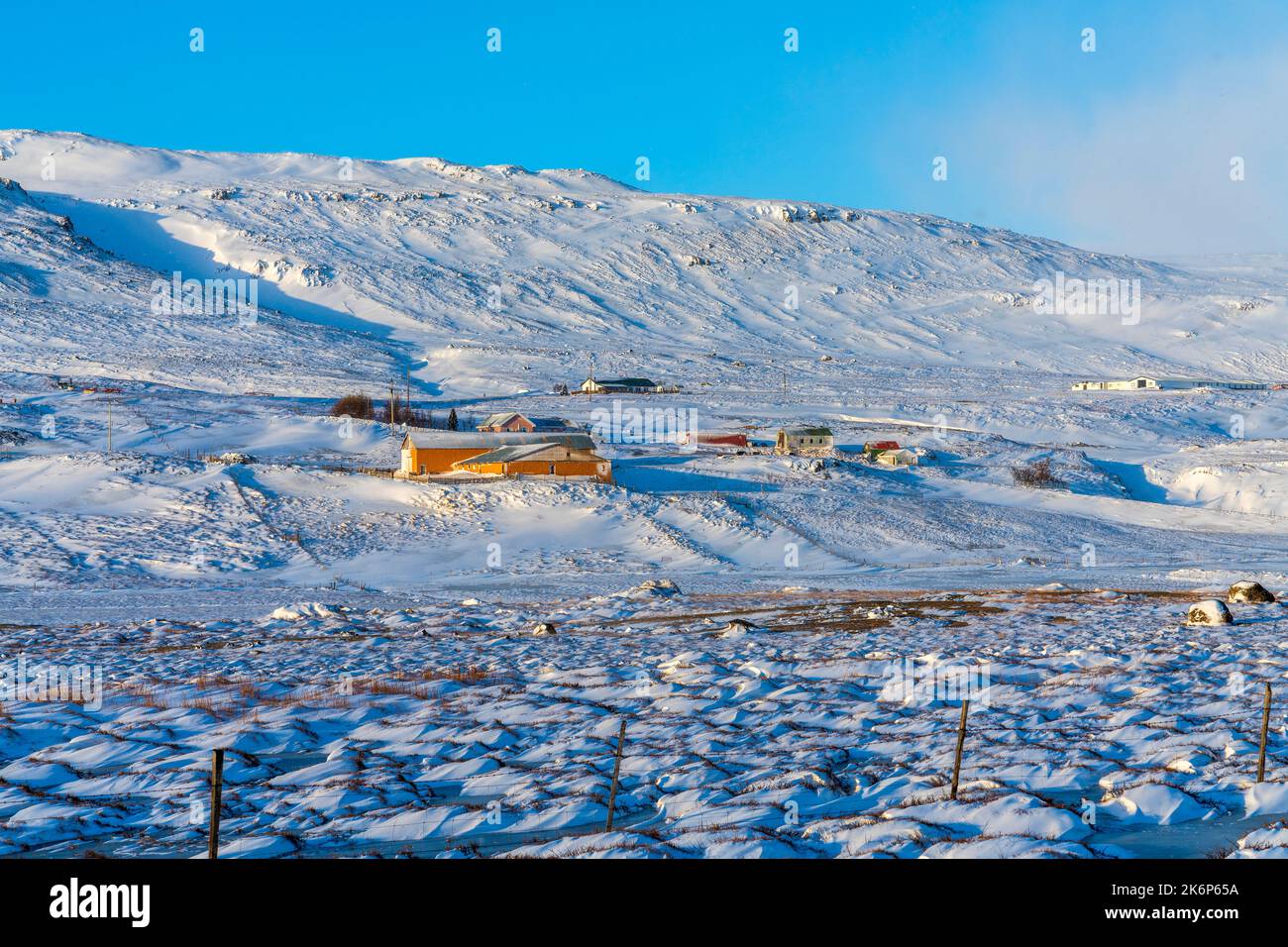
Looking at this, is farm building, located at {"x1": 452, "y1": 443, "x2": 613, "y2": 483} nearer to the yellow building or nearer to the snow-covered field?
the yellow building

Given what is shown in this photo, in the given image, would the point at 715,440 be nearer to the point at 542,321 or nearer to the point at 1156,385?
the point at 1156,385

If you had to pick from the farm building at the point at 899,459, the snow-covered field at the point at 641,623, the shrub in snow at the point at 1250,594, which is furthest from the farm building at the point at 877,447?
the shrub in snow at the point at 1250,594

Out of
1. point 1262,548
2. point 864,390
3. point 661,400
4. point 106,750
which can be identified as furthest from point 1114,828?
point 864,390

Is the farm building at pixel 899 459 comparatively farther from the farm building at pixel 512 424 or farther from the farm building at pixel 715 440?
the farm building at pixel 512 424

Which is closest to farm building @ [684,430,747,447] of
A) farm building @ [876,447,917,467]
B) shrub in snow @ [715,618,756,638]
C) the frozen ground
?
farm building @ [876,447,917,467]

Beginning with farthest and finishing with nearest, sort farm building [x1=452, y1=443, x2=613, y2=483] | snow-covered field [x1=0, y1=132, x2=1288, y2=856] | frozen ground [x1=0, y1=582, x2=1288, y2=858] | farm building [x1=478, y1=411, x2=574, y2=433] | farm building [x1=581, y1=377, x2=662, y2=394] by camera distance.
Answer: farm building [x1=581, y1=377, x2=662, y2=394], farm building [x1=478, y1=411, x2=574, y2=433], farm building [x1=452, y1=443, x2=613, y2=483], snow-covered field [x1=0, y1=132, x2=1288, y2=856], frozen ground [x1=0, y1=582, x2=1288, y2=858]

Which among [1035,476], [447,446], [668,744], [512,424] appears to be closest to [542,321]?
[512,424]
